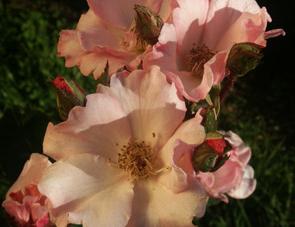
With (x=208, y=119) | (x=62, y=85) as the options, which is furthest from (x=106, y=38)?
(x=208, y=119)

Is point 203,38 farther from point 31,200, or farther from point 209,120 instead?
point 31,200

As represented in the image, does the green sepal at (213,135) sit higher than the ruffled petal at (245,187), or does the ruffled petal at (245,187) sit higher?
the green sepal at (213,135)

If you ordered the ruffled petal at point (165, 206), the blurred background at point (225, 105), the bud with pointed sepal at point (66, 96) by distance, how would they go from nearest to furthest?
1. the ruffled petal at point (165, 206)
2. the bud with pointed sepal at point (66, 96)
3. the blurred background at point (225, 105)

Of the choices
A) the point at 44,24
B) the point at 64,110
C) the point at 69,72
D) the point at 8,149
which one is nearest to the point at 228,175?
the point at 64,110

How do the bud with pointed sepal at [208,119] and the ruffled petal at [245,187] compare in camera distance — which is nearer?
the bud with pointed sepal at [208,119]

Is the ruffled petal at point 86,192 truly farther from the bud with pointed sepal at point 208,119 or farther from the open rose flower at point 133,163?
the bud with pointed sepal at point 208,119

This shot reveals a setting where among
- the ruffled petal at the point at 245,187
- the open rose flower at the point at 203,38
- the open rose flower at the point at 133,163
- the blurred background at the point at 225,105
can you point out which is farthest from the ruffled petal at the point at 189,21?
the blurred background at the point at 225,105

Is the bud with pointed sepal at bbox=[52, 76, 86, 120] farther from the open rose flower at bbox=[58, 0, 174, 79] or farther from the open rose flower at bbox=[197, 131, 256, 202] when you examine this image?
the open rose flower at bbox=[197, 131, 256, 202]

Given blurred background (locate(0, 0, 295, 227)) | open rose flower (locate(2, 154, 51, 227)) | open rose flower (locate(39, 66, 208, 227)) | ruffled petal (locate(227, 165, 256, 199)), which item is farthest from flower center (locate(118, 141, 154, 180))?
blurred background (locate(0, 0, 295, 227))

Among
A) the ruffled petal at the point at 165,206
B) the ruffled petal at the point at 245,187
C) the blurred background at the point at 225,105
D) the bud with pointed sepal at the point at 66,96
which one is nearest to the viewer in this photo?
the ruffled petal at the point at 165,206
